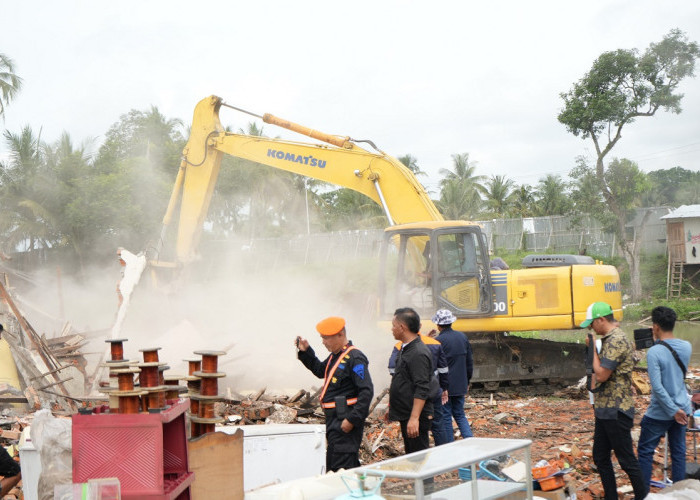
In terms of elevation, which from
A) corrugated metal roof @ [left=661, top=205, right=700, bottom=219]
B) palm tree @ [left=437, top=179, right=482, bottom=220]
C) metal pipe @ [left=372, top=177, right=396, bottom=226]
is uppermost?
palm tree @ [left=437, top=179, right=482, bottom=220]

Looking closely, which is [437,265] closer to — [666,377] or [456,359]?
[456,359]

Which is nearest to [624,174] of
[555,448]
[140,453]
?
[555,448]

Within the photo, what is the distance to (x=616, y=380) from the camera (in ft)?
18.0

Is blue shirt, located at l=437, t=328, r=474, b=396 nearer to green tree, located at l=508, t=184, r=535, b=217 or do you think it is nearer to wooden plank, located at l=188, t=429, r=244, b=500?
wooden plank, located at l=188, t=429, r=244, b=500

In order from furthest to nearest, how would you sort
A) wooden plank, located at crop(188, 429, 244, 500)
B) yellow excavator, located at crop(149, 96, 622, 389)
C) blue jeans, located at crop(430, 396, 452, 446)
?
yellow excavator, located at crop(149, 96, 622, 389) → blue jeans, located at crop(430, 396, 452, 446) → wooden plank, located at crop(188, 429, 244, 500)

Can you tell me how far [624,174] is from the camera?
28094 mm

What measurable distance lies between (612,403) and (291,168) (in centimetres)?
865

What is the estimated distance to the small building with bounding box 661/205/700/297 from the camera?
95.4 ft

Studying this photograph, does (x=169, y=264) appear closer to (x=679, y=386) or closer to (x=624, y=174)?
(x=679, y=386)

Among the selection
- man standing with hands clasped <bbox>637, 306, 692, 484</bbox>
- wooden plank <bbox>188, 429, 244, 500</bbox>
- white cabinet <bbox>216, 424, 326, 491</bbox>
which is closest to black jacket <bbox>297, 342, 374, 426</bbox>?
white cabinet <bbox>216, 424, 326, 491</bbox>

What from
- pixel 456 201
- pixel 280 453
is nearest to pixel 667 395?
pixel 280 453

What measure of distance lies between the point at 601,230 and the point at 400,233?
75.3 feet

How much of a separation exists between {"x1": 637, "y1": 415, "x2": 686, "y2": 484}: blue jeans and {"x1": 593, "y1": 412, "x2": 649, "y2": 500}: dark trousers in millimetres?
247

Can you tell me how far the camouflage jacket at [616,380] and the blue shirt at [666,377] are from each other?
0.93 feet
